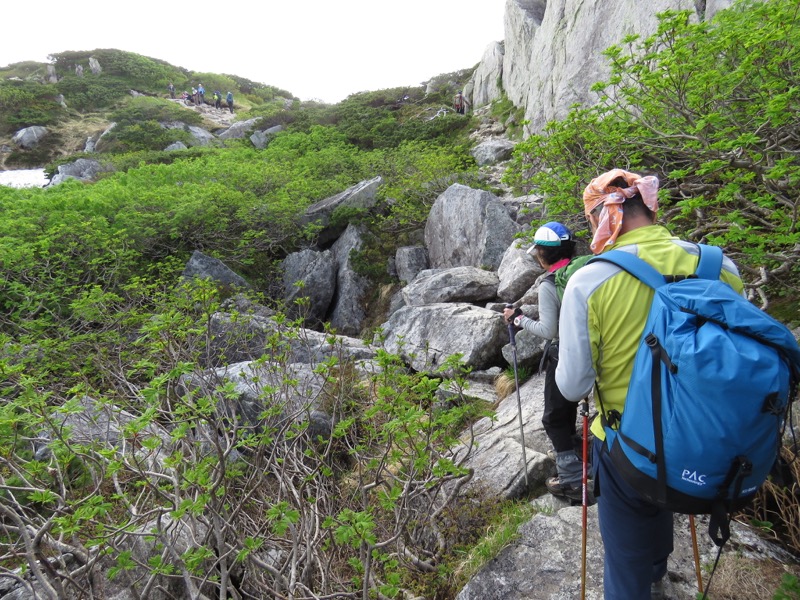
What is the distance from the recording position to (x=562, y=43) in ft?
51.9

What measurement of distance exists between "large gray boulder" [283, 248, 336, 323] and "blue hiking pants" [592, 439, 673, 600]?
10.9 metres

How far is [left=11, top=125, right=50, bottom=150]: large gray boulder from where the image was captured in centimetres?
2994

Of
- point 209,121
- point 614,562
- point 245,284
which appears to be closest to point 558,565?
point 614,562

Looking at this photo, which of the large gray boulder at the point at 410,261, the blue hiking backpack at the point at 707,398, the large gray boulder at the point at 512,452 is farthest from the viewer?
the large gray boulder at the point at 410,261

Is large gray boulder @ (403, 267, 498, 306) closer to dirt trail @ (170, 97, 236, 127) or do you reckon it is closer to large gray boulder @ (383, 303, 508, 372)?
large gray boulder @ (383, 303, 508, 372)

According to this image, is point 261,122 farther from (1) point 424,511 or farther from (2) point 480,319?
(1) point 424,511

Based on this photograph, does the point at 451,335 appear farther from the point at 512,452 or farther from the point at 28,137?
the point at 28,137

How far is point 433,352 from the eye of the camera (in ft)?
24.7

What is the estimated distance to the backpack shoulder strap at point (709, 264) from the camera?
1.86 metres

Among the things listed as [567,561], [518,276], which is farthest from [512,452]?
[518,276]

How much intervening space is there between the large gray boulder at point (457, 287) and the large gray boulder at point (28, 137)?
34665 mm

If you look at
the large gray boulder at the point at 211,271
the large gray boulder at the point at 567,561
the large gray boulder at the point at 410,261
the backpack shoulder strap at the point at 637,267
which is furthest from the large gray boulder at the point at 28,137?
the backpack shoulder strap at the point at 637,267

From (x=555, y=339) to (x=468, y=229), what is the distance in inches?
335

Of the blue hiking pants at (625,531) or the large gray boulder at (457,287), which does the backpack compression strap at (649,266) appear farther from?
the large gray boulder at (457,287)
